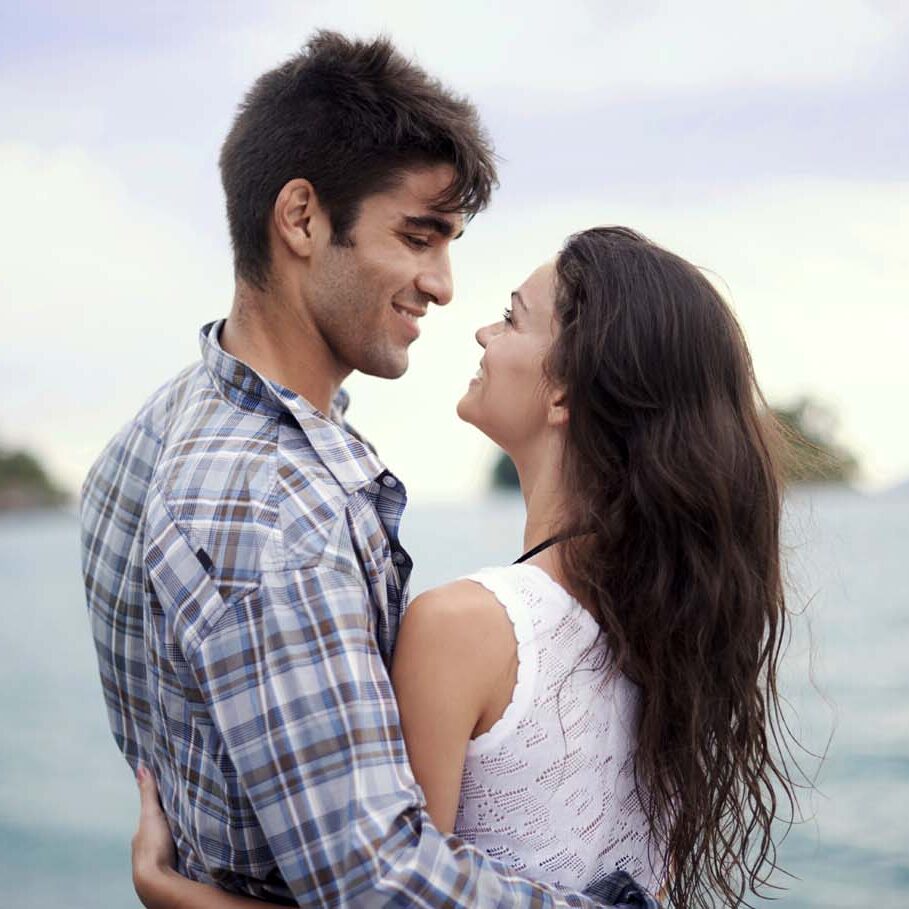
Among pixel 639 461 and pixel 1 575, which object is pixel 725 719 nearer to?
pixel 639 461

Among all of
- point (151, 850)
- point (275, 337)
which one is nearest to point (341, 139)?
point (275, 337)

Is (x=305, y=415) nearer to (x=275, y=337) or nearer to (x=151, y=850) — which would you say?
(x=275, y=337)

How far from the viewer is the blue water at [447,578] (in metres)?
9.69

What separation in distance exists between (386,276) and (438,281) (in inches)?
4.7

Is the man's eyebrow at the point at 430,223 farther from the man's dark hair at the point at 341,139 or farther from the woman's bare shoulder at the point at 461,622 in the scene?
the woman's bare shoulder at the point at 461,622

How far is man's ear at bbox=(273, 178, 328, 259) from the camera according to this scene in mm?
2211

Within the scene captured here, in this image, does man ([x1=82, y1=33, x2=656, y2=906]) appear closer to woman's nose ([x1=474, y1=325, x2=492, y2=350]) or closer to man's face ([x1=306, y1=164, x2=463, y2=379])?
man's face ([x1=306, y1=164, x2=463, y2=379])

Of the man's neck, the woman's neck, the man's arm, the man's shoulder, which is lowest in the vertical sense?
the man's arm

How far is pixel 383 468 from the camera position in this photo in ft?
6.30

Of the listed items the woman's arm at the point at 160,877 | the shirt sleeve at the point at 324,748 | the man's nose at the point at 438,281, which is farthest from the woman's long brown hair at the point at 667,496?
the woman's arm at the point at 160,877

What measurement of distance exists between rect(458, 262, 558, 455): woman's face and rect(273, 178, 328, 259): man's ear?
0.37 metres

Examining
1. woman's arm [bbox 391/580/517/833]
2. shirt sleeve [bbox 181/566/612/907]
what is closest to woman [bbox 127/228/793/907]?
woman's arm [bbox 391/580/517/833]

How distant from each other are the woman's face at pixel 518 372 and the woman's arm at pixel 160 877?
2.72 ft

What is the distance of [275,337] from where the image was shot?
221 cm
